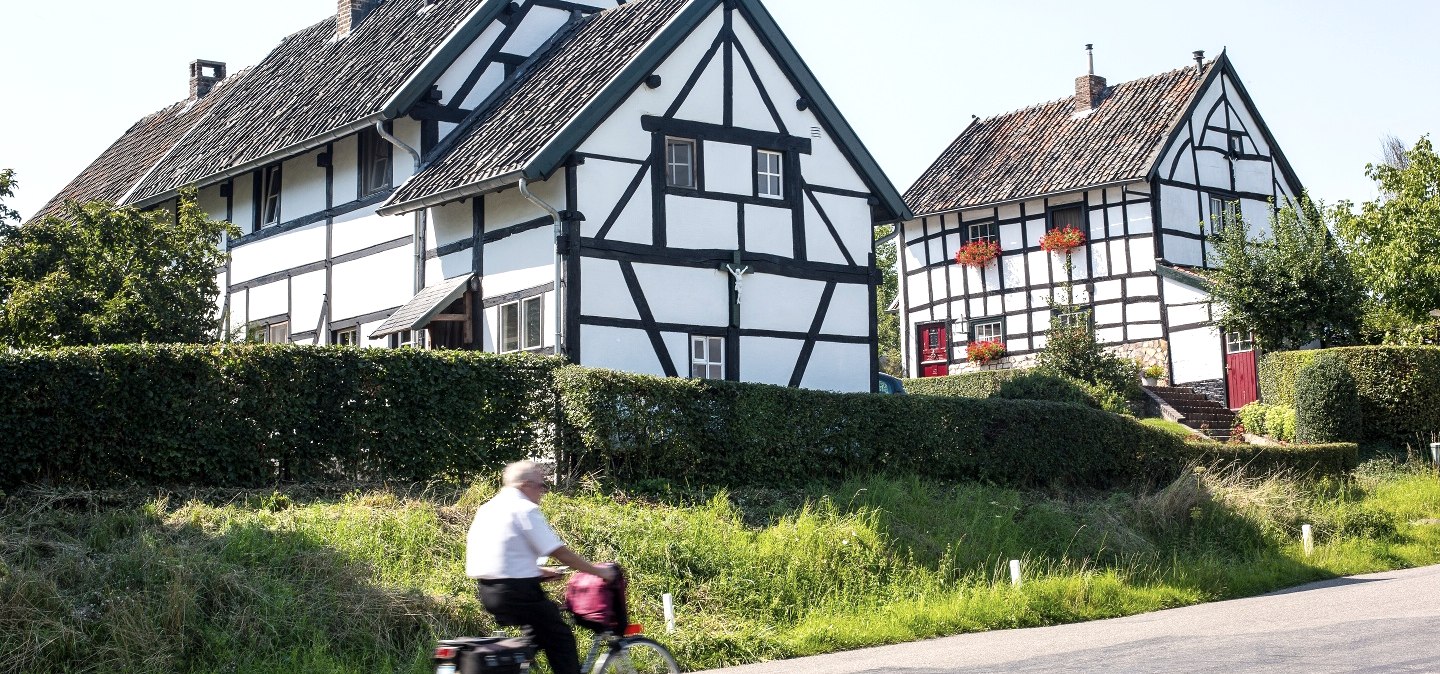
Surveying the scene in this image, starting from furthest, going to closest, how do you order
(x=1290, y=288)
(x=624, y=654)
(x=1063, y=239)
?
(x=1063, y=239) < (x=1290, y=288) < (x=624, y=654)

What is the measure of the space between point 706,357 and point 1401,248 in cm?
1788

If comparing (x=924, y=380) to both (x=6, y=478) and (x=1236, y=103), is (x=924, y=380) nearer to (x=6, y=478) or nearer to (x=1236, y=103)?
(x=1236, y=103)

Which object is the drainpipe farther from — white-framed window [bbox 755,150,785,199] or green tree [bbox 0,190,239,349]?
green tree [bbox 0,190,239,349]

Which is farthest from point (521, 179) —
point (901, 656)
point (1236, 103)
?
point (1236, 103)

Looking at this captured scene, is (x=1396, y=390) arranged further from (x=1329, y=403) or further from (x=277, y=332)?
(x=277, y=332)

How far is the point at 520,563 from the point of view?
26.6 feet

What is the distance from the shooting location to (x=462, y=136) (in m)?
23.8

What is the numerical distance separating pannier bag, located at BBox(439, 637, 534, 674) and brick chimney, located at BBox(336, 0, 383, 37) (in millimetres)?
24040

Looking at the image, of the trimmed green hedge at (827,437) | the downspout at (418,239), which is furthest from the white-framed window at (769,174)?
the downspout at (418,239)

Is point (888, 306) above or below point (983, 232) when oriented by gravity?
above

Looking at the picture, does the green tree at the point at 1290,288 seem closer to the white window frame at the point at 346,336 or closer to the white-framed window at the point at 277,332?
the white window frame at the point at 346,336

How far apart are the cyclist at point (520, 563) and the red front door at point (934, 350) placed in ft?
98.4

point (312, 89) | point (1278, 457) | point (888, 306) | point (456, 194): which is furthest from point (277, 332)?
point (888, 306)

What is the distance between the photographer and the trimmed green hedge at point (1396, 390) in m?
26.4
